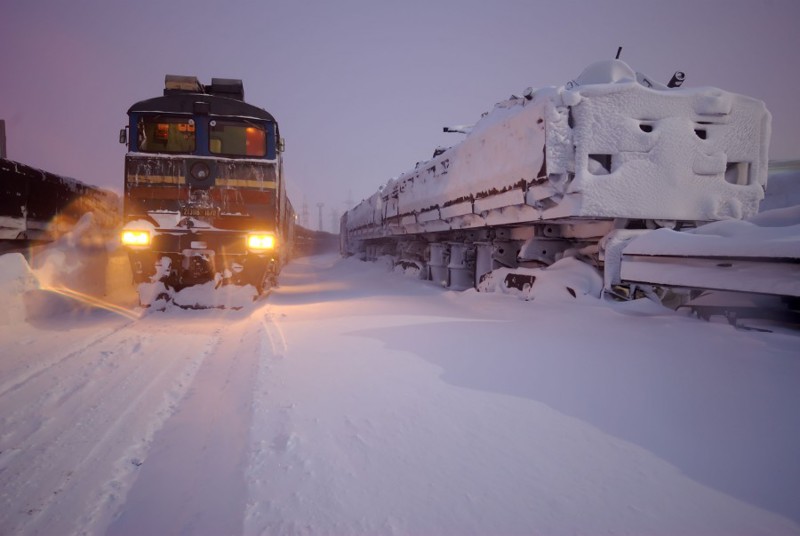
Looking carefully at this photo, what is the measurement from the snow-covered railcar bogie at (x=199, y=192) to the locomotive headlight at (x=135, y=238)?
0.01 m

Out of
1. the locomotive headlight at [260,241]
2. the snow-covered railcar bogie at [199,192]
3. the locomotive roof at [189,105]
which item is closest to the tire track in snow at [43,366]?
the snow-covered railcar bogie at [199,192]

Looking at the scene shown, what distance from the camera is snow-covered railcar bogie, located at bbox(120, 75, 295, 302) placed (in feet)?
18.1

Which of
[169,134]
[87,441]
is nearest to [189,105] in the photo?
[169,134]

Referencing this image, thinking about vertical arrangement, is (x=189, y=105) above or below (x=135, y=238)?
above

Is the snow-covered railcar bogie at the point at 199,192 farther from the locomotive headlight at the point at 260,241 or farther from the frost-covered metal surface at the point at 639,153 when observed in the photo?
the frost-covered metal surface at the point at 639,153

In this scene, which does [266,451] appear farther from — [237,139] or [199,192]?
[237,139]

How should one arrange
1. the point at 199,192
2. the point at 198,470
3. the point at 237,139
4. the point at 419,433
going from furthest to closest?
the point at 237,139 → the point at 199,192 → the point at 419,433 → the point at 198,470

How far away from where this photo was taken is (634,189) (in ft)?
13.1

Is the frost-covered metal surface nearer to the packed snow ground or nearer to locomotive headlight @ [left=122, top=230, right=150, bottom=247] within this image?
the packed snow ground

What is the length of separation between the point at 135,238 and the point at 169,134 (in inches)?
66.5

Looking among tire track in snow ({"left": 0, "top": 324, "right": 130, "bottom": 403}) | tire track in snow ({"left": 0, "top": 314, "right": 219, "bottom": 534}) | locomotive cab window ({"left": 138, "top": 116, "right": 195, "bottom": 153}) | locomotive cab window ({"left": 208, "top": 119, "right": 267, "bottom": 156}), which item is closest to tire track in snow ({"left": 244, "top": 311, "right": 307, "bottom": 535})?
tire track in snow ({"left": 0, "top": 314, "right": 219, "bottom": 534})

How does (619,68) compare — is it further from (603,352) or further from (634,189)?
(603,352)

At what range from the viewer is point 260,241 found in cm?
581

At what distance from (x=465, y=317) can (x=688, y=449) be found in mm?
2578
